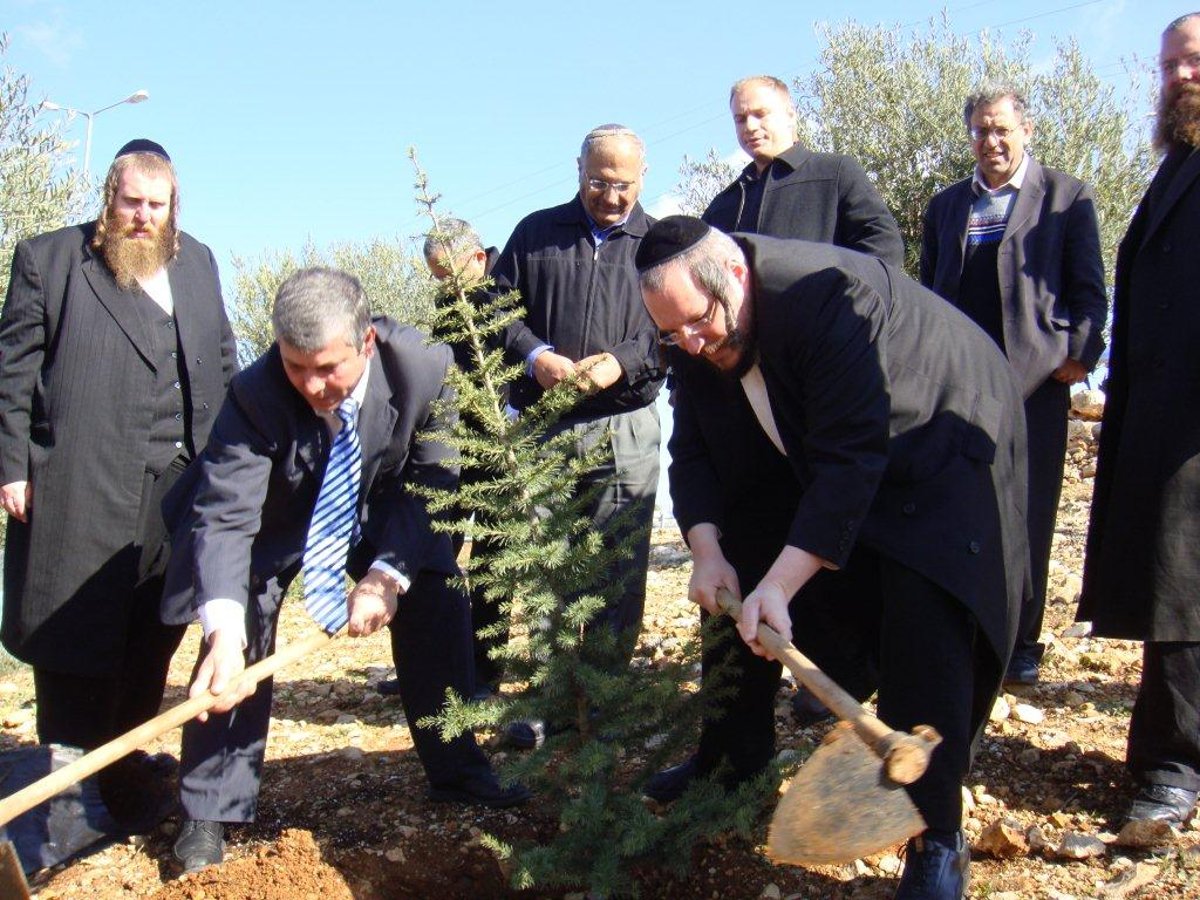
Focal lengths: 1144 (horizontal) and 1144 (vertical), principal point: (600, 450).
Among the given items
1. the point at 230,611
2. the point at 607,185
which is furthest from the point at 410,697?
the point at 607,185

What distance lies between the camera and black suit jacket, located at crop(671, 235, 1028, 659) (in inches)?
113

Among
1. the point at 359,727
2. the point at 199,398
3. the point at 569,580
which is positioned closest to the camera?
the point at 569,580

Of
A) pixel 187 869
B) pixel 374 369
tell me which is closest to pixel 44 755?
pixel 187 869

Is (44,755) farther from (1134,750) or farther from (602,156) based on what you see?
(1134,750)

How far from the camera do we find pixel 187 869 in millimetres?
3568

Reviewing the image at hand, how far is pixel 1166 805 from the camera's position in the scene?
10.8 ft

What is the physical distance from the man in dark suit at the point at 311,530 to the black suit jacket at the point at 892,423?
1154 millimetres

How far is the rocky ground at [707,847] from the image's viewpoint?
3197mm

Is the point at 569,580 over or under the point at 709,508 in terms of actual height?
under

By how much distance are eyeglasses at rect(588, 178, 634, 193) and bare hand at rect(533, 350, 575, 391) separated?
0.69 meters

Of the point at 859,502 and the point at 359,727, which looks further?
the point at 359,727

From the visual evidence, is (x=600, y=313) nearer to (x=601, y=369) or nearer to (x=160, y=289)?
(x=601, y=369)

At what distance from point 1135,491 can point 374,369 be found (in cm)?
241

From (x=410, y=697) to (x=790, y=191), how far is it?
236cm
